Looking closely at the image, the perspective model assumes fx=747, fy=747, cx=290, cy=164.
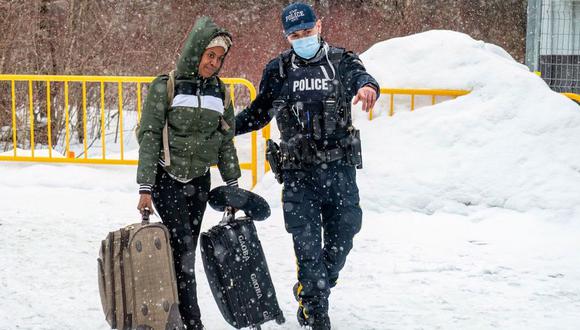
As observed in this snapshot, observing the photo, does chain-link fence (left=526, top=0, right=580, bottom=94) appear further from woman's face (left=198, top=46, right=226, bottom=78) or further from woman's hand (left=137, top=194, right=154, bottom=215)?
woman's hand (left=137, top=194, right=154, bottom=215)

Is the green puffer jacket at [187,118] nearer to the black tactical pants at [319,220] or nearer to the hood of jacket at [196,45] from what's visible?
the hood of jacket at [196,45]

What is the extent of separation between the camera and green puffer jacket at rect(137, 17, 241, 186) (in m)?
3.73

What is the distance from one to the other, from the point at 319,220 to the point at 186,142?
34.6 inches

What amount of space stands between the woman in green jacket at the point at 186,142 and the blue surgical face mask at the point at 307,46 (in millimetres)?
425

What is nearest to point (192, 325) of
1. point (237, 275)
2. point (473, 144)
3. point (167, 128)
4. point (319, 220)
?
point (237, 275)

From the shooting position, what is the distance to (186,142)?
12.5 feet

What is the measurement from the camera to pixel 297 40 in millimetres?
4082

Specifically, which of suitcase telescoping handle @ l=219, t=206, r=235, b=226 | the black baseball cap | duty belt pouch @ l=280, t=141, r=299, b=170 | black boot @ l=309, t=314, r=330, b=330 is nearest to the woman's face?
the black baseball cap

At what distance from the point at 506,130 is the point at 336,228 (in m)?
4.22

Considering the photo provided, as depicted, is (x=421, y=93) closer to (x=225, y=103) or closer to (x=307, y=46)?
(x=307, y=46)

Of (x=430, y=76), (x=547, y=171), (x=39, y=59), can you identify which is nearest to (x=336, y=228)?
(x=547, y=171)

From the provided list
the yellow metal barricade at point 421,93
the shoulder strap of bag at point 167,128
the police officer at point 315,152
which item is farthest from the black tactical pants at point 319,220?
the yellow metal barricade at point 421,93

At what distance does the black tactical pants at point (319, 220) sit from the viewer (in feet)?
13.2

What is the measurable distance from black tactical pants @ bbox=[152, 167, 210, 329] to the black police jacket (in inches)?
26.6
